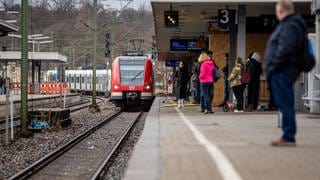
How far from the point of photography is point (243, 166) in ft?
24.3

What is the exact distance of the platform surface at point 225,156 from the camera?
23.2 ft

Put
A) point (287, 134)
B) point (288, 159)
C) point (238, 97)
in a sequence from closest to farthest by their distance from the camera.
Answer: point (288, 159) < point (287, 134) < point (238, 97)

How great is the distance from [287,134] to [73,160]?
279 inches

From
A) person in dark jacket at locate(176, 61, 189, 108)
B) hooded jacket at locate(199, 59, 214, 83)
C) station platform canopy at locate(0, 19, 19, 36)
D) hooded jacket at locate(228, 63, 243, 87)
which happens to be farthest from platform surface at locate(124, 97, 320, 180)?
station platform canopy at locate(0, 19, 19, 36)

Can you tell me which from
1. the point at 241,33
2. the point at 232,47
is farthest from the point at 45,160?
the point at 232,47

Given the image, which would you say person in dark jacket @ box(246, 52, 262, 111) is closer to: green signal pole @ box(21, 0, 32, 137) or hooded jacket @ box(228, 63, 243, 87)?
hooded jacket @ box(228, 63, 243, 87)

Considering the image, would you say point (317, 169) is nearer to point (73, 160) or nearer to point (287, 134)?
point (287, 134)

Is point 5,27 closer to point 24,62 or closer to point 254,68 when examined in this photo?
point 24,62

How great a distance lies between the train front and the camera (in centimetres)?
3475

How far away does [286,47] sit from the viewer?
26.0ft

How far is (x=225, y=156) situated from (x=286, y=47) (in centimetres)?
152

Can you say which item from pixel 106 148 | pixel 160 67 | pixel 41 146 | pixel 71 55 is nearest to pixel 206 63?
pixel 106 148

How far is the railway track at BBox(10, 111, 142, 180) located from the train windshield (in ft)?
42.5

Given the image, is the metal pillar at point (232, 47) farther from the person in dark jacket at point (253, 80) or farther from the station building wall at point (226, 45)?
the person in dark jacket at point (253, 80)
